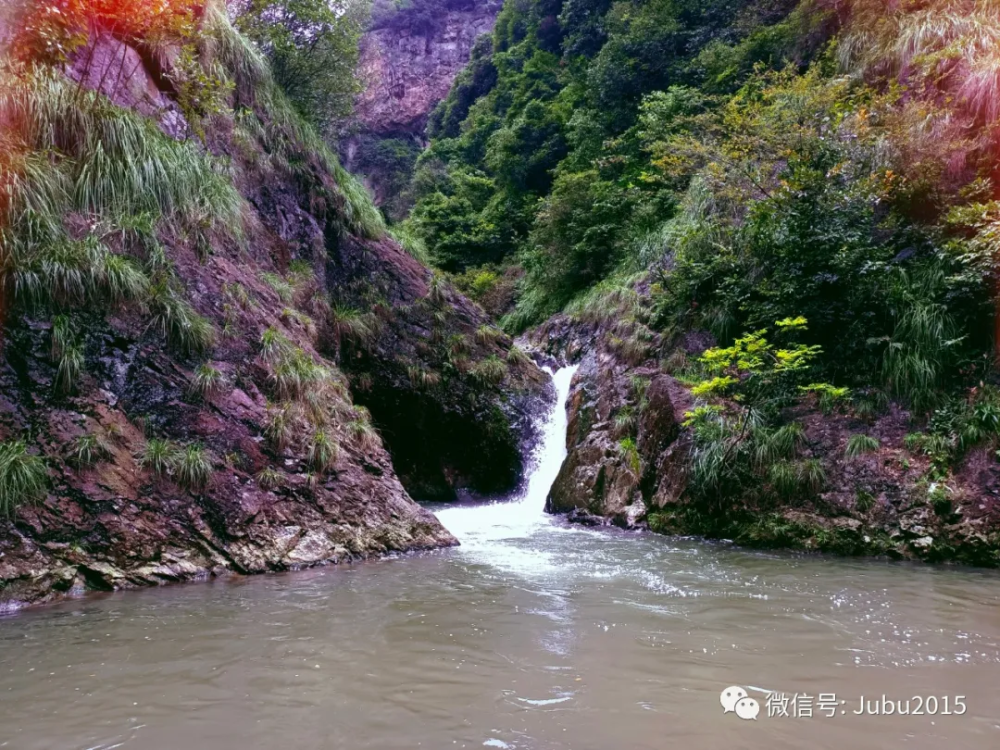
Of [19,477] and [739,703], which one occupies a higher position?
[19,477]

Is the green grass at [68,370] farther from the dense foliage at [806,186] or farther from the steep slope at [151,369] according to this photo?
the dense foliage at [806,186]

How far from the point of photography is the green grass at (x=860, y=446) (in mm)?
7762

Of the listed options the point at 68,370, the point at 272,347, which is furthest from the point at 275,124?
the point at 68,370

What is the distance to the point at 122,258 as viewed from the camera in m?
6.71

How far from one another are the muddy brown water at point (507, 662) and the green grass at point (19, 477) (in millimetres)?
1060

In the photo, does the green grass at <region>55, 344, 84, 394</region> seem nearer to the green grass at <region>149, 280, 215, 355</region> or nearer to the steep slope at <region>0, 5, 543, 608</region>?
the steep slope at <region>0, 5, 543, 608</region>

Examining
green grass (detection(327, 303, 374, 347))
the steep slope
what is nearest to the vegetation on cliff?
green grass (detection(327, 303, 374, 347))

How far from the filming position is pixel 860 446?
7.82 metres

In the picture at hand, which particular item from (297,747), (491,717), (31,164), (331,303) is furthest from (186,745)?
(331,303)

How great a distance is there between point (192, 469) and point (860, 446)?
799 centimetres

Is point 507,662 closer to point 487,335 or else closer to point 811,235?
point 811,235

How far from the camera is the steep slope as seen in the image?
540cm

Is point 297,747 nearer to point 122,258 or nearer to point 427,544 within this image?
point 427,544

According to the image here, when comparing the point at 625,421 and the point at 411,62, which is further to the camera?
the point at 411,62
